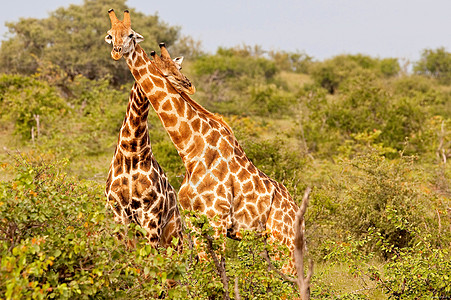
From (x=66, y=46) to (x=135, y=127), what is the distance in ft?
86.6

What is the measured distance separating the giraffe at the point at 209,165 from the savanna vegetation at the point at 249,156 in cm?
39

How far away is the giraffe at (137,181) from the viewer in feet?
17.0

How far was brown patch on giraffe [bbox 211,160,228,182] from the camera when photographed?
5.34 m

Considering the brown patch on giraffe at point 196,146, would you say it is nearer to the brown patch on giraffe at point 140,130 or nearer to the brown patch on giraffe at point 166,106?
the brown patch on giraffe at point 166,106

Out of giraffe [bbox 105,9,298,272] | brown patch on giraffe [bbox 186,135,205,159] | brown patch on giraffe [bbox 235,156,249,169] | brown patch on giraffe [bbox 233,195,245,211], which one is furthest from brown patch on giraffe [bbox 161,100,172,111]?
brown patch on giraffe [bbox 233,195,245,211]

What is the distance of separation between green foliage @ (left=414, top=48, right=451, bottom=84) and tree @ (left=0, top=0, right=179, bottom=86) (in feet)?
79.2

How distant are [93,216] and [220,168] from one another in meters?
1.76

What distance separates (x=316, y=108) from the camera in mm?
19438

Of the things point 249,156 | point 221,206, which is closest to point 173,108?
point 221,206

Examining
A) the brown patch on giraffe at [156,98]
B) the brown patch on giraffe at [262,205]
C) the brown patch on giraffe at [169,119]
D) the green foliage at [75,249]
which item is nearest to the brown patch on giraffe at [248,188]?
the brown patch on giraffe at [262,205]

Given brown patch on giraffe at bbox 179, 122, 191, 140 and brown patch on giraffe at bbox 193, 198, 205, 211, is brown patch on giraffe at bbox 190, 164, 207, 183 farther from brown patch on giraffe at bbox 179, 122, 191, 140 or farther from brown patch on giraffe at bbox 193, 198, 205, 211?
brown patch on giraffe at bbox 179, 122, 191, 140

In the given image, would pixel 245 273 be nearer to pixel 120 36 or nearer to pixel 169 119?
pixel 169 119

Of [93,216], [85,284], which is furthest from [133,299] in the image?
[93,216]

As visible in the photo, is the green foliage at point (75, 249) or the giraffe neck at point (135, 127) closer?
the green foliage at point (75, 249)
